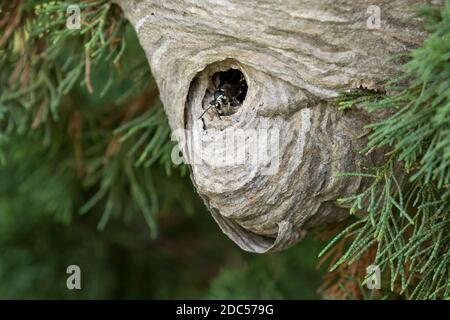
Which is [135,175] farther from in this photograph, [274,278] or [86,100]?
[274,278]

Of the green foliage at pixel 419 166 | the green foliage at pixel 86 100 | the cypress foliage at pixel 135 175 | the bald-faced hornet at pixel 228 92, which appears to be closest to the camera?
the green foliage at pixel 419 166

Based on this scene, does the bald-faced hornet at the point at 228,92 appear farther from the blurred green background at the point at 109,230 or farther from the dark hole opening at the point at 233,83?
the blurred green background at the point at 109,230

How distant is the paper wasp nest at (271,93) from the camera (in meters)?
1.65

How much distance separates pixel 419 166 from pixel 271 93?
0.36 meters

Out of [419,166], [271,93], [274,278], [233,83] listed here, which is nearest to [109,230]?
[274,278]

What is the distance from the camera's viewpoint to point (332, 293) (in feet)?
7.30

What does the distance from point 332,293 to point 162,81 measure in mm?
771

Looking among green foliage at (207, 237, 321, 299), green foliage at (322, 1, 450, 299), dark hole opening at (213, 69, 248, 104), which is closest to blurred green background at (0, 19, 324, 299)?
green foliage at (207, 237, 321, 299)

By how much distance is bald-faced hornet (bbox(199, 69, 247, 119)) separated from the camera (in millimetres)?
1867

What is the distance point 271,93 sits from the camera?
1.75 meters

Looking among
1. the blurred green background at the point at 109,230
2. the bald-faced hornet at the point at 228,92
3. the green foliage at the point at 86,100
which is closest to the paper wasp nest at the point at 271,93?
the bald-faced hornet at the point at 228,92

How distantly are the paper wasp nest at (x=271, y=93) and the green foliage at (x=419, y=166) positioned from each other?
0.07 meters
